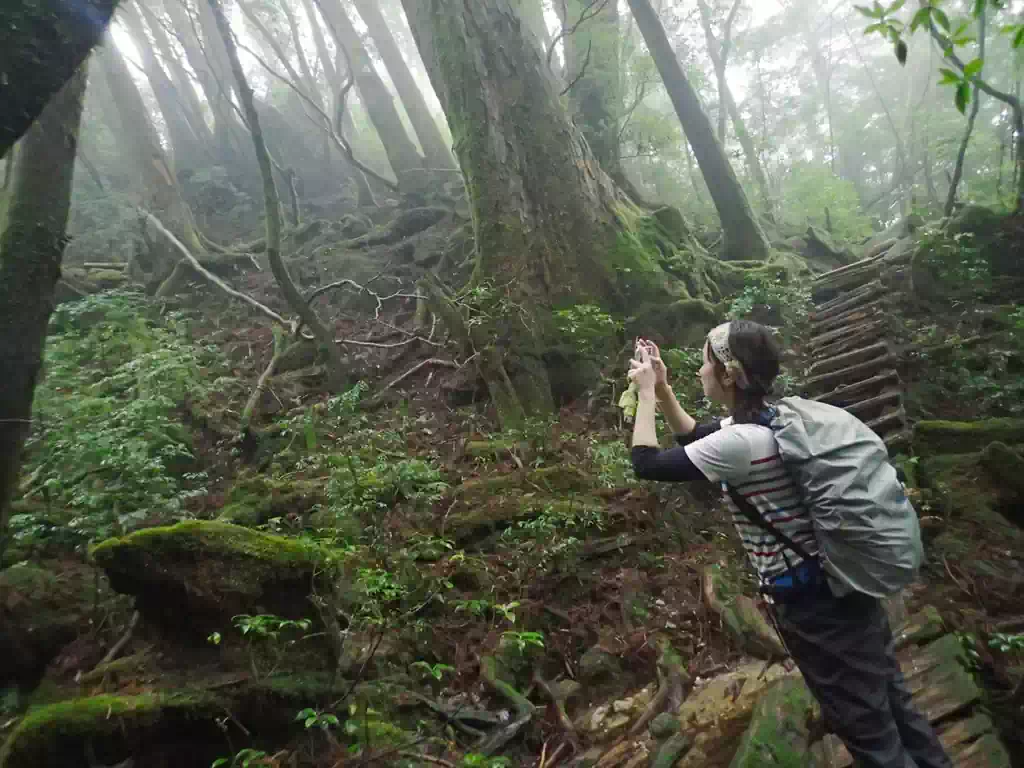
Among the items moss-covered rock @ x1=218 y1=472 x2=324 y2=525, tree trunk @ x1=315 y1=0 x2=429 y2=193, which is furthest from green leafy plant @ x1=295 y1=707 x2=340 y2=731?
tree trunk @ x1=315 y1=0 x2=429 y2=193

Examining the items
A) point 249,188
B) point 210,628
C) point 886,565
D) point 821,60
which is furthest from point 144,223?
point 821,60

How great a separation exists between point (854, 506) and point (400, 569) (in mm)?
3302

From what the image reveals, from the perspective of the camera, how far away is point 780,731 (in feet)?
9.75

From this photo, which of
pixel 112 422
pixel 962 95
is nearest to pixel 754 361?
pixel 962 95

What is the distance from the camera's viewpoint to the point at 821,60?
28609 millimetres

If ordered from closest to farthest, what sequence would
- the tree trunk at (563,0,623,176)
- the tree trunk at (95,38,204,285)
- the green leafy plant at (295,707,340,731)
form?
the green leafy plant at (295,707,340,731) → the tree trunk at (563,0,623,176) → the tree trunk at (95,38,204,285)

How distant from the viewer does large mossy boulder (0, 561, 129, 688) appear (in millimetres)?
3914

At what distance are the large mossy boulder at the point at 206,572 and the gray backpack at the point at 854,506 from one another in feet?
8.14

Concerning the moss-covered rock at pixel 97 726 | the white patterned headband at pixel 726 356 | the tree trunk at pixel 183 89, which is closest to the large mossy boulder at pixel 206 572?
the moss-covered rock at pixel 97 726

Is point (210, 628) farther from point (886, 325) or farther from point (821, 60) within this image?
point (821, 60)

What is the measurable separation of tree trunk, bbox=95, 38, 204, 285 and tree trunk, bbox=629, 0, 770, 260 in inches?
375

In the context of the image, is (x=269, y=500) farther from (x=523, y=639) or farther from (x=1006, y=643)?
(x=1006, y=643)

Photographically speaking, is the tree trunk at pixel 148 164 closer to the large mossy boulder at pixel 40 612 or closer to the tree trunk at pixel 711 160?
the large mossy boulder at pixel 40 612

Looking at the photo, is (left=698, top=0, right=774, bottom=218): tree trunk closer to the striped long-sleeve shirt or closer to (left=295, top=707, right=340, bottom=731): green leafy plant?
the striped long-sleeve shirt
